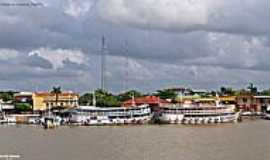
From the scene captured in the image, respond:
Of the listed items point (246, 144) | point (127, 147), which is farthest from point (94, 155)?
point (246, 144)

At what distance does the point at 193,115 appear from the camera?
484 ft

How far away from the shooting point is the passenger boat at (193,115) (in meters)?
147

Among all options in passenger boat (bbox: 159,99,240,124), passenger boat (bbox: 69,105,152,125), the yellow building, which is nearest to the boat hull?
passenger boat (bbox: 159,99,240,124)

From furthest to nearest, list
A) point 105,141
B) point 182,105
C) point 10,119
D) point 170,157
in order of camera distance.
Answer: point 10,119, point 182,105, point 105,141, point 170,157

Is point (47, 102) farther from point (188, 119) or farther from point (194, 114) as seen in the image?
point (194, 114)

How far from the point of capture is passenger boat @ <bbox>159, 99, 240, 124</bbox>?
482 ft

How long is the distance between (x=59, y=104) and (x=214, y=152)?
5089 inches

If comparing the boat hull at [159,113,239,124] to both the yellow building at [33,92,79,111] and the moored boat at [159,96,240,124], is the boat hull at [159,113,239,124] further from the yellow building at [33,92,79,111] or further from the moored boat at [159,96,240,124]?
the yellow building at [33,92,79,111]

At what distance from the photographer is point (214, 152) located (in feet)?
227

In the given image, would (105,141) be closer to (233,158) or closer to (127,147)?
(127,147)

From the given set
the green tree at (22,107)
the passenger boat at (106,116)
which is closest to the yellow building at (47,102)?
the green tree at (22,107)

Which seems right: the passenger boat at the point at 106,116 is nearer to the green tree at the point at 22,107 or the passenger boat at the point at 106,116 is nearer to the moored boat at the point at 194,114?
the moored boat at the point at 194,114

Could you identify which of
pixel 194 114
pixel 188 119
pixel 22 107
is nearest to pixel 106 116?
pixel 188 119

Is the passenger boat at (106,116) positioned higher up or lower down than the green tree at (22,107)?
lower down
